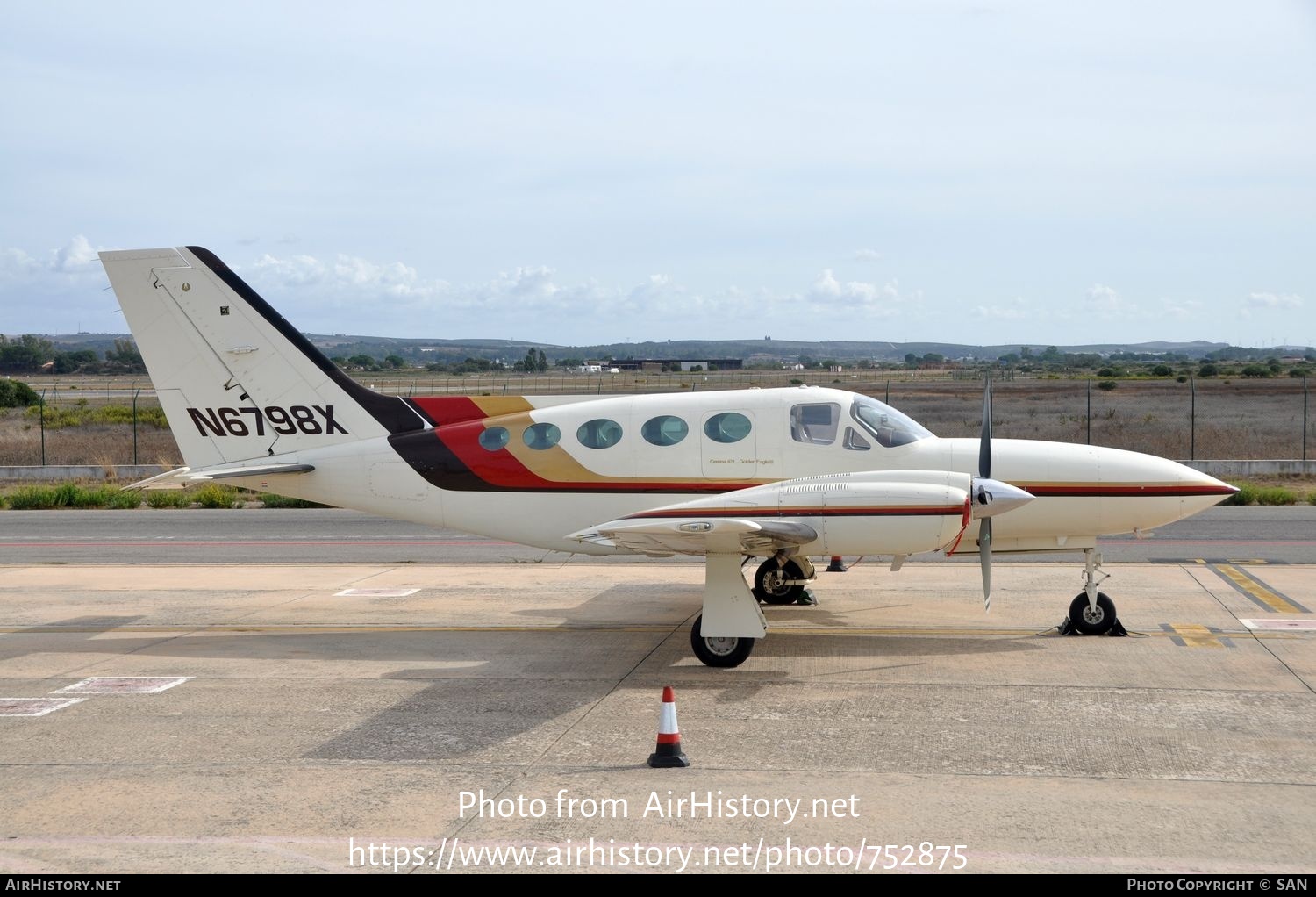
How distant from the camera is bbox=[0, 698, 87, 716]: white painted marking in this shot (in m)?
10.5

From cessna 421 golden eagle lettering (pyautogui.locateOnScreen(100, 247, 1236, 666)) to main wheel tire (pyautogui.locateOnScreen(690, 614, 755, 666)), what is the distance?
13 millimetres

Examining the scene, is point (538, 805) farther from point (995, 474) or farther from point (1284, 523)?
point (1284, 523)

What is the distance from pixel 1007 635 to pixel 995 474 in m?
1.84

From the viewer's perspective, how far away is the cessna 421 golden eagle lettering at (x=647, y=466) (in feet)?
37.9

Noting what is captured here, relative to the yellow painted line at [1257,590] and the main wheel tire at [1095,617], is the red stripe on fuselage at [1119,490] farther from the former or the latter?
the yellow painted line at [1257,590]

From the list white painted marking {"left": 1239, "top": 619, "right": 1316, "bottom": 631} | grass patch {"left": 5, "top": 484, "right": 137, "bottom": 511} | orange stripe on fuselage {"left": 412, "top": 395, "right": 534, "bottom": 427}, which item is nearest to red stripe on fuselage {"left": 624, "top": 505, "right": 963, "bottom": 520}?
orange stripe on fuselage {"left": 412, "top": 395, "right": 534, "bottom": 427}

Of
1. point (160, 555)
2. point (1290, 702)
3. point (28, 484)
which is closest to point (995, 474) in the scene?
point (1290, 702)

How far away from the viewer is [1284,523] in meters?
22.0

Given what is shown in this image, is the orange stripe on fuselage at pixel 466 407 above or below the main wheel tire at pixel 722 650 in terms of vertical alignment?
above

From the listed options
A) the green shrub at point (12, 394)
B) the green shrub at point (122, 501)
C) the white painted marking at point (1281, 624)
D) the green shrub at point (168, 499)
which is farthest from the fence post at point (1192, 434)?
the green shrub at point (12, 394)

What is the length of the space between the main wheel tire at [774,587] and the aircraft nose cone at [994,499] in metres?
3.32

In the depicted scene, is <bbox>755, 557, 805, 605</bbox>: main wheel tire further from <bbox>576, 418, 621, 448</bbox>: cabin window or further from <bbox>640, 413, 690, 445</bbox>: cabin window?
<bbox>576, 418, 621, 448</bbox>: cabin window

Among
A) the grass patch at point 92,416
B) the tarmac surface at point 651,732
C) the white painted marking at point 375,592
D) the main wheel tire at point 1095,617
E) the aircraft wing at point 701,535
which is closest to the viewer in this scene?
the tarmac surface at point 651,732

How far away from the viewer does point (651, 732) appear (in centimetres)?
962
